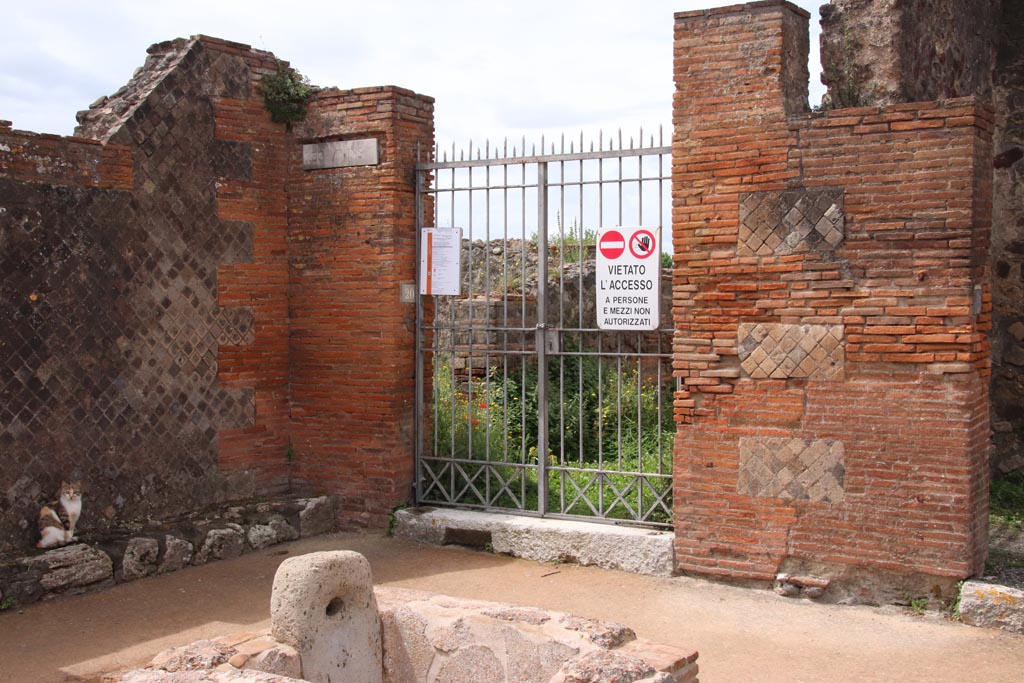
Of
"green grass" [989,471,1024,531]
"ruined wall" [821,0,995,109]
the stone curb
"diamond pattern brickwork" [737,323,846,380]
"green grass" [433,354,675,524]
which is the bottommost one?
the stone curb

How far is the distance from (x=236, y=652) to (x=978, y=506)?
4301 mm

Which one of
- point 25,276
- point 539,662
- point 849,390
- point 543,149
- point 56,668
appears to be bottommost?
point 56,668

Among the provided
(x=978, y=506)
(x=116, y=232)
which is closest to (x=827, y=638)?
Result: (x=978, y=506)

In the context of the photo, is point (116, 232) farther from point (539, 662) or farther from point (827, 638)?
point (827, 638)

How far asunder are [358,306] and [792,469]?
3.39 metres

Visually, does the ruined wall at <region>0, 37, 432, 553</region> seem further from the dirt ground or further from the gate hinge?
the gate hinge

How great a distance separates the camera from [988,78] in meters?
8.59

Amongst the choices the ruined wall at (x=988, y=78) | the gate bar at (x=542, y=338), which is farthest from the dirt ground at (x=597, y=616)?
the ruined wall at (x=988, y=78)

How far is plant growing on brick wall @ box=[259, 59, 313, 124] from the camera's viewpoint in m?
8.17

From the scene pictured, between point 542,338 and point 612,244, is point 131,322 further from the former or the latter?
point 612,244

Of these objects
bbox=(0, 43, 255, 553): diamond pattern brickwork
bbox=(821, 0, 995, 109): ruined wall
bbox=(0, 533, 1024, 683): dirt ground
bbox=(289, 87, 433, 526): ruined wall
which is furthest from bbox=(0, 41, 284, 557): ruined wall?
bbox=(821, 0, 995, 109): ruined wall

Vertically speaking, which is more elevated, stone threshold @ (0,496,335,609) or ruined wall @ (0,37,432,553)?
ruined wall @ (0,37,432,553)

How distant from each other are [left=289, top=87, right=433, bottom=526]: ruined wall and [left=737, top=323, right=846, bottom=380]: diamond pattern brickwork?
104 inches

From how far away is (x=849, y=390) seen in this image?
20.5 ft
